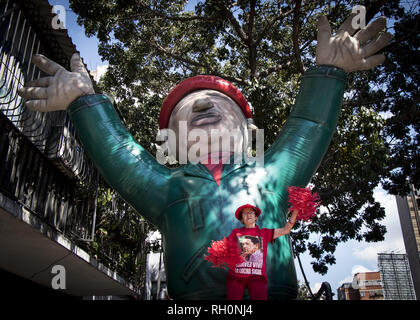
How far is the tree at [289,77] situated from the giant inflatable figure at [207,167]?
7.08 ft

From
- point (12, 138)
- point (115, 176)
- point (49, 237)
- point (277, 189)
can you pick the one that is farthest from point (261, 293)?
point (12, 138)

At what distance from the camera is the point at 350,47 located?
324cm

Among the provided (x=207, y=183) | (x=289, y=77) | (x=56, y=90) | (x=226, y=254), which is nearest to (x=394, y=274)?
(x=289, y=77)

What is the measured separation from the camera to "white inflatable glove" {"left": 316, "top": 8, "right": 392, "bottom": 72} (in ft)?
10.7

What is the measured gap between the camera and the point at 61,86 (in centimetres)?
320

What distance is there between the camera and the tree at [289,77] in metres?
5.56

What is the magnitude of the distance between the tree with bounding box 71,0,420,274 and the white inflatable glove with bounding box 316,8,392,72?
181 centimetres

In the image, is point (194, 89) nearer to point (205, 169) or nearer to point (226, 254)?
point (205, 169)

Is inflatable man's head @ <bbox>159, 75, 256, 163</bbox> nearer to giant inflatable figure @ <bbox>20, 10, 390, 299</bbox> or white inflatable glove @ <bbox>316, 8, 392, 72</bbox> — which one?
giant inflatable figure @ <bbox>20, 10, 390, 299</bbox>

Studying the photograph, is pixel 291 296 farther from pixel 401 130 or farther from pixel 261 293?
pixel 401 130

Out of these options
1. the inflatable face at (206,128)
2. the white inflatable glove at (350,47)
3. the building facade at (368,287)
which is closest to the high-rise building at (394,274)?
the building facade at (368,287)

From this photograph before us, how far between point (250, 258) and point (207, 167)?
42.6 inches

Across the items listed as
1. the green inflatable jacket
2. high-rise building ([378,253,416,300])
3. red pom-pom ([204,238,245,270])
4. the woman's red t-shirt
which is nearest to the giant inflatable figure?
the green inflatable jacket
